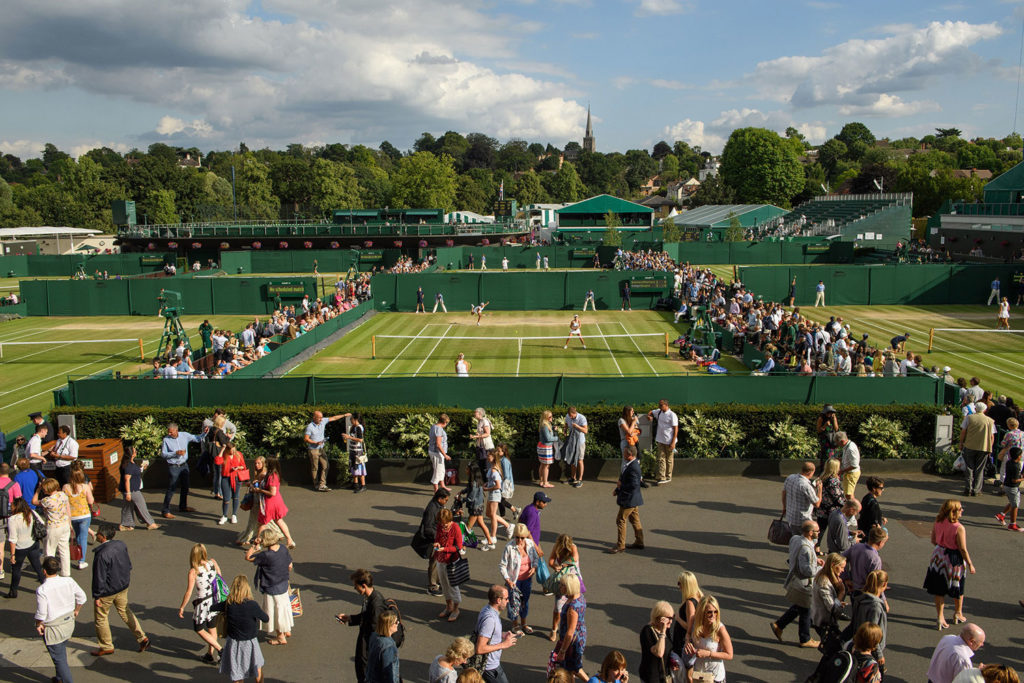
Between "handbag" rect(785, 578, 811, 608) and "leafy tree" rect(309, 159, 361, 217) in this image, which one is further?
"leafy tree" rect(309, 159, 361, 217)

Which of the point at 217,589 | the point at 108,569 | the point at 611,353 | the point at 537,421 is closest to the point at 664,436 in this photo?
the point at 537,421

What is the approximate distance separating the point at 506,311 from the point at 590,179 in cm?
15398

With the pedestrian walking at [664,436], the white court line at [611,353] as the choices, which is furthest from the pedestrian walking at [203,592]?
the white court line at [611,353]

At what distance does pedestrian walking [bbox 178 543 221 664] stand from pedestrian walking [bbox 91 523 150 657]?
3.32ft

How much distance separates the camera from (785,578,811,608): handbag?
8875mm

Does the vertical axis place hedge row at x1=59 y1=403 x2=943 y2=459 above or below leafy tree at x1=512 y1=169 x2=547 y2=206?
below

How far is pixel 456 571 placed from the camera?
977cm

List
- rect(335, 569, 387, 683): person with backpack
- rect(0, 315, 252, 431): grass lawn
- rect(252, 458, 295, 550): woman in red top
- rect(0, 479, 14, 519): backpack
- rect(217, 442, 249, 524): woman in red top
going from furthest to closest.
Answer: rect(0, 315, 252, 431): grass lawn → rect(217, 442, 249, 524): woman in red top → rect(0, 479, 14, 519): backpack → rect(252, 458, 295, 550): woman in red top → rect(335, 569, 387, 683): person with backpack

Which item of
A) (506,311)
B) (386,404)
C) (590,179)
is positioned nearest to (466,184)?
(590,179)

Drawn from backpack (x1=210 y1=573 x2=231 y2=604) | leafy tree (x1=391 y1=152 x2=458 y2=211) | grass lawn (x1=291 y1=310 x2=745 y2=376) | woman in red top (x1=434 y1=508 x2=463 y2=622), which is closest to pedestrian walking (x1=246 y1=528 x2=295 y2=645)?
backpack (x1=210 y1=573 x2=231 y2=604)

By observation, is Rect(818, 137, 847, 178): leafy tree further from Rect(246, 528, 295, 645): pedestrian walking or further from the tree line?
Rect(246, 528, 295, 645): pedestrian walking

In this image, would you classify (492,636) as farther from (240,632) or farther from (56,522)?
(56,522)

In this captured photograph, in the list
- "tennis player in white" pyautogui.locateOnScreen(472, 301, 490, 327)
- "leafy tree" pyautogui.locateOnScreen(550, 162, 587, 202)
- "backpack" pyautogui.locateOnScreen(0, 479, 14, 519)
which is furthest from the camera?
"leafy tree" pyautogui.locateOnScreen(550, 162, 587, 202)

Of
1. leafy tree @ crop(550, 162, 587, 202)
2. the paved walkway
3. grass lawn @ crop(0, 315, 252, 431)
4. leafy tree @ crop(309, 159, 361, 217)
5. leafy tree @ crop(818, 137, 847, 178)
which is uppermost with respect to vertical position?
leafy tree @ crop(818, 137, 847, 178)
